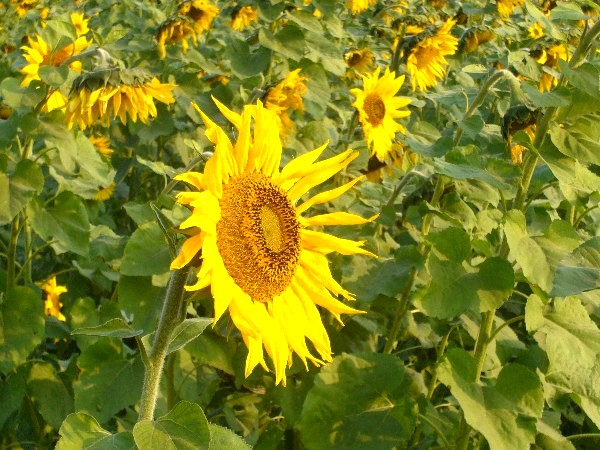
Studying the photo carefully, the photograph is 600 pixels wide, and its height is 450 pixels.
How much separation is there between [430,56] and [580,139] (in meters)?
1.68

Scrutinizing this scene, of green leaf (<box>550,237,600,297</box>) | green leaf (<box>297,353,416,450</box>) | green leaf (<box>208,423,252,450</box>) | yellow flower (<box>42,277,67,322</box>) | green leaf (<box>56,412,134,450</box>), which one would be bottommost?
yellow flower (<box>42,277,67,322</box>)

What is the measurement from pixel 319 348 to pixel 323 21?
6.69ft

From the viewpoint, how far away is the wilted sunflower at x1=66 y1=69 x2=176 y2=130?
1.96m

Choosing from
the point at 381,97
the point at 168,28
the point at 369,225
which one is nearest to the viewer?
the point at 369,225

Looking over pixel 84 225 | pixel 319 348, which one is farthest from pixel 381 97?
pixel 319 348

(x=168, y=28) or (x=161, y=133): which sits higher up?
(x=168, y=28)

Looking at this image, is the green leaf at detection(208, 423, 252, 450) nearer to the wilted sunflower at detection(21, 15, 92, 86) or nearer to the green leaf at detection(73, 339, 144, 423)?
the green leaf at detection(73, 339, 144, 423)

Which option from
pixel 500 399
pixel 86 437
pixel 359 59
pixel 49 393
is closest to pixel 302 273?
pixel 86 437

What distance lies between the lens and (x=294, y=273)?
1373 mm

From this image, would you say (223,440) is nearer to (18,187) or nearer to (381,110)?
(18,187)

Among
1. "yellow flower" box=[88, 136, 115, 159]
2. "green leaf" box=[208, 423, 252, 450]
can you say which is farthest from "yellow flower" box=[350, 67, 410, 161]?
"green leaf" box=[208, 423, 252, 450]

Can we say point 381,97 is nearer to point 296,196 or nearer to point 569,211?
point 569,211

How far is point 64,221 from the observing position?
221 centimetres

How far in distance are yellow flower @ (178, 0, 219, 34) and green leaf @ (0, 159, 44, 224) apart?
1.53 metres
